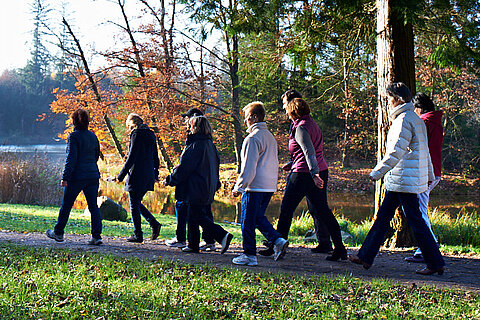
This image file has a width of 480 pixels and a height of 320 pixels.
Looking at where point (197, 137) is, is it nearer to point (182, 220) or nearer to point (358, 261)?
point (182, 220)

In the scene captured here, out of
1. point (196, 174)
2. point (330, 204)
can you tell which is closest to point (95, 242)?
point (196, 174)

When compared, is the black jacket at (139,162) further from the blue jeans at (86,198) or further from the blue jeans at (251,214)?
the blue jeans at (251,214)

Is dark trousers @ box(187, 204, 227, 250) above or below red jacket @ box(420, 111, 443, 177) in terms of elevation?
below

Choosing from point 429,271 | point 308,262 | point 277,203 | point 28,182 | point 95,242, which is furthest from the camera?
point 277,203

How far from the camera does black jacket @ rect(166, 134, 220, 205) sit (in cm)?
598

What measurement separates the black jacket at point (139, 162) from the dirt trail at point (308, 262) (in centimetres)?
92

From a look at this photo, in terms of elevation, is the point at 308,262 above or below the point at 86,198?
below

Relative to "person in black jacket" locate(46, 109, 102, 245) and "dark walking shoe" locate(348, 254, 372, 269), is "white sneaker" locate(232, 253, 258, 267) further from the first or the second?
"person in black jacket" locate(46, 109, 102, 245)

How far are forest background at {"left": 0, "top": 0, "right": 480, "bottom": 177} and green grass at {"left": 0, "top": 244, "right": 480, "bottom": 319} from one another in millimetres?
4099

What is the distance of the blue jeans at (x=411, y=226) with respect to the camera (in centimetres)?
520

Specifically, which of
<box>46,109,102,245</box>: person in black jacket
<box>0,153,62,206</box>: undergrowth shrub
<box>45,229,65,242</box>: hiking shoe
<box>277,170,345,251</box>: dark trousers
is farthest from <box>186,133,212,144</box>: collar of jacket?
<box>0,153,62,206</box>: undergrowth shrub

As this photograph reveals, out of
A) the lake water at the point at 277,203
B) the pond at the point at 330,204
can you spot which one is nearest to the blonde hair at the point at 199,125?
the lake water at the point at 277,203

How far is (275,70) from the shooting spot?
1106cm

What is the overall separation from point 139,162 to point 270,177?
7.42ft
